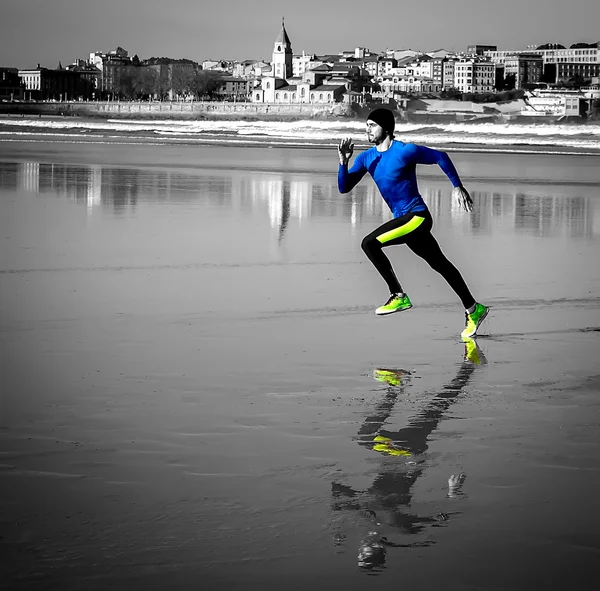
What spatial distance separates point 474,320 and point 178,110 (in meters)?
150

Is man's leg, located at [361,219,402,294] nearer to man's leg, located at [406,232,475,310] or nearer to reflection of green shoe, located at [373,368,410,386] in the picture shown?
man's leg, located at [406,232,475,310]

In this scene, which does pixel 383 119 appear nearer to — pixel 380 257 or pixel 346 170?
pixel 346 170

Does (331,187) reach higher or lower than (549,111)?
lower

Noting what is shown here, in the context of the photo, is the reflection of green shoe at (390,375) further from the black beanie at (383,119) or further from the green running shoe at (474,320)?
the black beanie at (383,119)

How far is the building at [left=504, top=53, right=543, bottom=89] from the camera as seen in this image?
607 feet

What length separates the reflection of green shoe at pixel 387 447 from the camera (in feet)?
12.4

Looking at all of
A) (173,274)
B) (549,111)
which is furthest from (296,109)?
(173,274)

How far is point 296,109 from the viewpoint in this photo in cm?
14600

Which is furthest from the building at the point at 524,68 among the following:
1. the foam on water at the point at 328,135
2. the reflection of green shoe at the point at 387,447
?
the reflection of green shoe at the point at 387,447

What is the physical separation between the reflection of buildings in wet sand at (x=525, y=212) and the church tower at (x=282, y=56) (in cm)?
16177

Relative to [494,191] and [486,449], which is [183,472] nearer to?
[486,449]

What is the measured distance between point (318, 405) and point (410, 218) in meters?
2.26

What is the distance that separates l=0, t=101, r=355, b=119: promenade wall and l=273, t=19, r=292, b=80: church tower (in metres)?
27.1

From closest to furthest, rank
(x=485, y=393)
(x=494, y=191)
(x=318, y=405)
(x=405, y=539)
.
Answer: (x=405, y=539) → (x=318, y=405) → (x=485, y=393) → (x=494, y=191)
